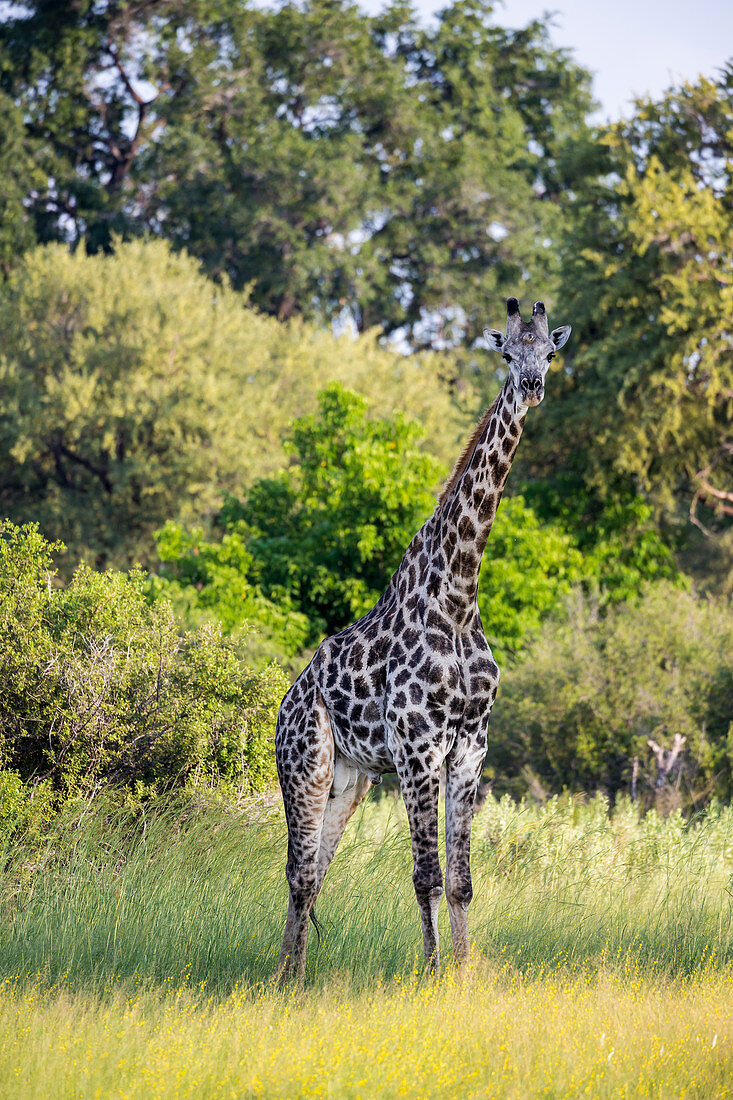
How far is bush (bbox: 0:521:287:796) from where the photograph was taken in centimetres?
948

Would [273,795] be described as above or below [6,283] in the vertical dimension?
below

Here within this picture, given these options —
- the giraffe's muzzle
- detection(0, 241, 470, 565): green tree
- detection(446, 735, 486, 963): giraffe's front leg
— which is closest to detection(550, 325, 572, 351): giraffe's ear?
the giraffe's muzzle

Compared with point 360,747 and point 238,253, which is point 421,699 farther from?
point 238,253

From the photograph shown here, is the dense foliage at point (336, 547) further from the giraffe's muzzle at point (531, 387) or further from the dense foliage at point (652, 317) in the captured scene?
the giraffe's muzzle at point (531, 387)

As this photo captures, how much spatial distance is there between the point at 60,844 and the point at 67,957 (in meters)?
2.05

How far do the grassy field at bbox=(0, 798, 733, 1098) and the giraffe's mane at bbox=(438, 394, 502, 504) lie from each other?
8.98ft

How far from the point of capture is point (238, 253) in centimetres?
3500

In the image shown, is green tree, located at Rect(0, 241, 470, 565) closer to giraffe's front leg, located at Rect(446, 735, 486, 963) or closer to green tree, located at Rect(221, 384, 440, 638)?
green tree, located at Rect(221, 384, 440, 638)

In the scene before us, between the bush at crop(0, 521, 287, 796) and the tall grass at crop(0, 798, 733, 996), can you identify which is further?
the bush at crop(0, 521, 287, 796)

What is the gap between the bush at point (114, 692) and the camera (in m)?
9.48

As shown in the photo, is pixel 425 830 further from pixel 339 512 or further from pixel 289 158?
pixel 289 158

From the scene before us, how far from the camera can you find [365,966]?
22.8ft

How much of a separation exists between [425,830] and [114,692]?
438 centimetres

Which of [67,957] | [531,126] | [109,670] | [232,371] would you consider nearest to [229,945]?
[67,957]
